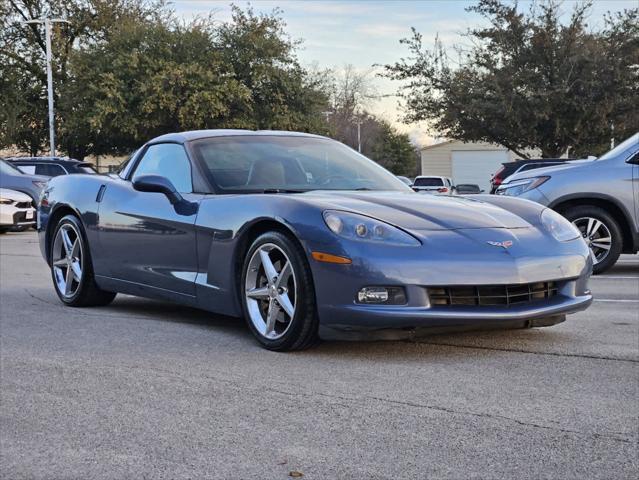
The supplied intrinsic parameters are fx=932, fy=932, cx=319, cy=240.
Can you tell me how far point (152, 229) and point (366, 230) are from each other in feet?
6.22

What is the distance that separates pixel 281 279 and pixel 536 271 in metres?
1.41

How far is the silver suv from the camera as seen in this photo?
9.55m

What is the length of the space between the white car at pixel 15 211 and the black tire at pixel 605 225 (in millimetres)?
11819

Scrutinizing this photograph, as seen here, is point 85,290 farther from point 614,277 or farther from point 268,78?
point 268,78

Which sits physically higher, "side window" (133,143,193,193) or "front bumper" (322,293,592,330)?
"side window" (133,143,193,193)

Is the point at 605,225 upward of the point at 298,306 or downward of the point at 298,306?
upward

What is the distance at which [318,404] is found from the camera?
4.12 meters

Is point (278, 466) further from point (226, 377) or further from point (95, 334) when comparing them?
point (95, 334)

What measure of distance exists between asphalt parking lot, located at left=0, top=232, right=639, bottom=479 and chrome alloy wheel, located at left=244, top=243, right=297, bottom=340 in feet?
0.56

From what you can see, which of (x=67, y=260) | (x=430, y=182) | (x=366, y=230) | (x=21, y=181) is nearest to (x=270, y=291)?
(x=366, y=230)

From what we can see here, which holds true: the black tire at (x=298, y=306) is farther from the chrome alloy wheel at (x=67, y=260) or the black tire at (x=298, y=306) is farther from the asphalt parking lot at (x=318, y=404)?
the chrome alloy wheel at (x=67, y=260)

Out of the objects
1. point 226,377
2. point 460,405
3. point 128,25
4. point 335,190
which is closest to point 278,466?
point 460,405

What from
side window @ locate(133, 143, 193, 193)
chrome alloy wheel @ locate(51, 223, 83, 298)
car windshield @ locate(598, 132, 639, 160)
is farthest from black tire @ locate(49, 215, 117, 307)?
car windshield @ locate(598, 132, 639, 160)

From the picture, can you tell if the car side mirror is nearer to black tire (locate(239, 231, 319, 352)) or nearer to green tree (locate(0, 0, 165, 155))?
black tire (locate(239, 231, 319, 352))
